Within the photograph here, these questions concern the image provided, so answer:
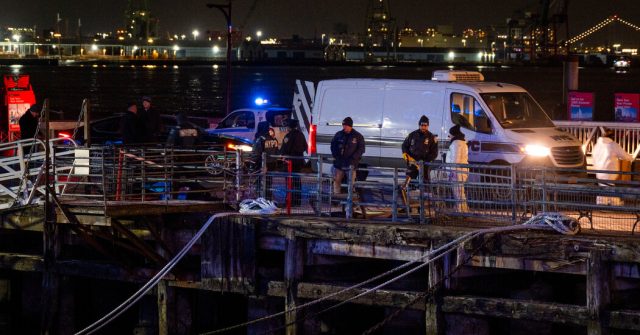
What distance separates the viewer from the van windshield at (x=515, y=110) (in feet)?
64.5

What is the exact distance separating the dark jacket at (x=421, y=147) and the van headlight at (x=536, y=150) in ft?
9.18

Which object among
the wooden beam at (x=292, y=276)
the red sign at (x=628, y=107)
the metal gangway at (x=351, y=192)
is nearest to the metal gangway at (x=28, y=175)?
the metal gangway at (x=351, y=192)

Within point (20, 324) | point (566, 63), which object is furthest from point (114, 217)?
point (566, 63)

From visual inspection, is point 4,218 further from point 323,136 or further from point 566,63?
point 566,63

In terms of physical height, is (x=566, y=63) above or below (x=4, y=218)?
above

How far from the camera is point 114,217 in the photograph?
15602mm

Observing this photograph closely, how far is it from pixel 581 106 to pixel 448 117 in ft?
20.3

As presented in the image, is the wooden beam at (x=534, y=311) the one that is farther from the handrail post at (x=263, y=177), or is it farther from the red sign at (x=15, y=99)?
the red sign at (x=15, y=99)

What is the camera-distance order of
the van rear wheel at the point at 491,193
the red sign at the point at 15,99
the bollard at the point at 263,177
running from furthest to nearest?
the red sign at the point at 15,99 < the bollard at the point at 263,177 < the van rear wheel at the point at 491,193

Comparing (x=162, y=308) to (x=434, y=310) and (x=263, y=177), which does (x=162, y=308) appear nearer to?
(x=263, y=177)

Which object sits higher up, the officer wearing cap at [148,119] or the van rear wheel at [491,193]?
the officer wearing cap at [148,119]

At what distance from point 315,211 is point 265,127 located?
3883mm

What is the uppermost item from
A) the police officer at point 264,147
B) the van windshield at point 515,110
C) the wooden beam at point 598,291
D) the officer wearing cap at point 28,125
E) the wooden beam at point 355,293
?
the van windshield at point 515,110

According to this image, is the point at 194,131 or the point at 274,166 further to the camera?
the point at 194,131
